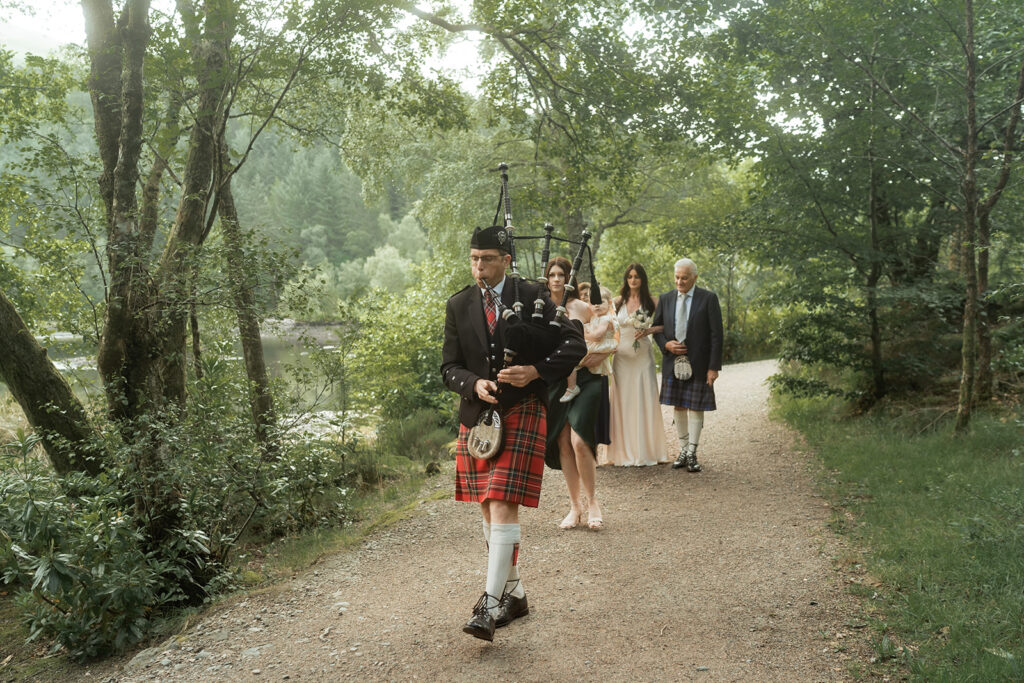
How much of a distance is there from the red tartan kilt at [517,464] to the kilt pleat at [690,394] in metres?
3.97

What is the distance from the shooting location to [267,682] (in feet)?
13.4

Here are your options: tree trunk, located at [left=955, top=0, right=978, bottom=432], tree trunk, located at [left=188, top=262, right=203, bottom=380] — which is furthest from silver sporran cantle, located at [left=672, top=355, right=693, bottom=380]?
tree trunk, located at [left=188, top=262, right=203, bottom=380]

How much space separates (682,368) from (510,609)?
4.08 meters

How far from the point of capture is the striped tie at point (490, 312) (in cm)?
423

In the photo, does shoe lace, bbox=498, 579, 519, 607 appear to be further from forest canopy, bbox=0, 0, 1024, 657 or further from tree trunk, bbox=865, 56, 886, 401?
tree trunk, bbox=865, 56, 886, 401

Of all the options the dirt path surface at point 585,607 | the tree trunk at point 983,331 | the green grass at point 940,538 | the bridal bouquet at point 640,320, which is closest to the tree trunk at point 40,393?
the dirt path surface at point 585,607

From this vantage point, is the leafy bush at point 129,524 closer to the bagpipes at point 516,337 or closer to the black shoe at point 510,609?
the black shoe at point 510,609

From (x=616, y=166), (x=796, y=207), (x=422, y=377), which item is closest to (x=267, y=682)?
(x=796, y=207)

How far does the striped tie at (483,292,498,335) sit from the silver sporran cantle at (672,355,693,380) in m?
4.14

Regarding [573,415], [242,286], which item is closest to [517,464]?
[573,415]

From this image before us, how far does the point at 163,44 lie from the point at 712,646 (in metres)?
6.58

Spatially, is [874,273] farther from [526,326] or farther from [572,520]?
[526,326]

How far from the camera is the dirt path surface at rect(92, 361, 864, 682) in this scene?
13.0 ft

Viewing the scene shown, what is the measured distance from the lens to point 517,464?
4129mm
